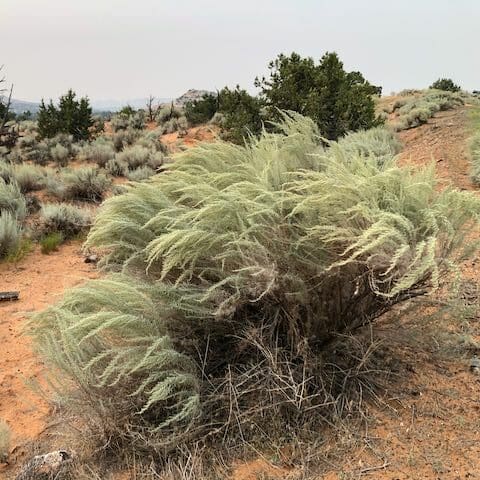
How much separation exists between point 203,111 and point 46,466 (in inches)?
809

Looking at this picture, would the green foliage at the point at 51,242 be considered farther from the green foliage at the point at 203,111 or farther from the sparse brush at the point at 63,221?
the green foliage at the point at 203,111

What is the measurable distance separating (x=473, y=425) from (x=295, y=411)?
973 mm

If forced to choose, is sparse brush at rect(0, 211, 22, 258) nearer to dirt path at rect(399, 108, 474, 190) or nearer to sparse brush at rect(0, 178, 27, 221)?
sparse brush at rect(0, 178, 27, 221)

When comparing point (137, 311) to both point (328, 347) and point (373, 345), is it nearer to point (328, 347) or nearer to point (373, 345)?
point (328, 347)

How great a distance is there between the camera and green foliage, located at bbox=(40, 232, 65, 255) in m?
7.08

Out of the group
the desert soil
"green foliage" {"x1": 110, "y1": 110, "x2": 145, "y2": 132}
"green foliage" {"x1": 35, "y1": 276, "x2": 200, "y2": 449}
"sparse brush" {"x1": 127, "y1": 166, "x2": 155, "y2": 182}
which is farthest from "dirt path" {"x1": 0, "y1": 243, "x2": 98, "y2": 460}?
"green foliage" {"x1": 110, "y1": 110, "x2": 145, "y2": 132}

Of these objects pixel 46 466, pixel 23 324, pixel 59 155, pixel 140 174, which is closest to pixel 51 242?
pixel 23 324

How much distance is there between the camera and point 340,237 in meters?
2.79

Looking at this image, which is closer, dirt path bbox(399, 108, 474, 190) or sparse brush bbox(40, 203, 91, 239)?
sparse brush bbox(40, 203, 91, 239)

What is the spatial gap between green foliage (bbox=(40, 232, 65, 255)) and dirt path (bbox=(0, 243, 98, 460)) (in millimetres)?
103

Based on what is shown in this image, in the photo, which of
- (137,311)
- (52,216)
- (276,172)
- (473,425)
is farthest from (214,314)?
(52,216)

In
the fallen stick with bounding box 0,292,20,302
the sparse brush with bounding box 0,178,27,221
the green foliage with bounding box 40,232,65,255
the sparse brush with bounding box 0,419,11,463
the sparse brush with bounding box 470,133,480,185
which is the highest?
the sparse brush with bounding box 470,133,480,185

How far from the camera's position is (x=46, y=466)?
119 inches

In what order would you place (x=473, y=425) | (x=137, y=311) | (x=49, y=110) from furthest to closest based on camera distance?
1. (x=49, y=110)
2. (x=137, y=311)
3. (x=473, y=425)
